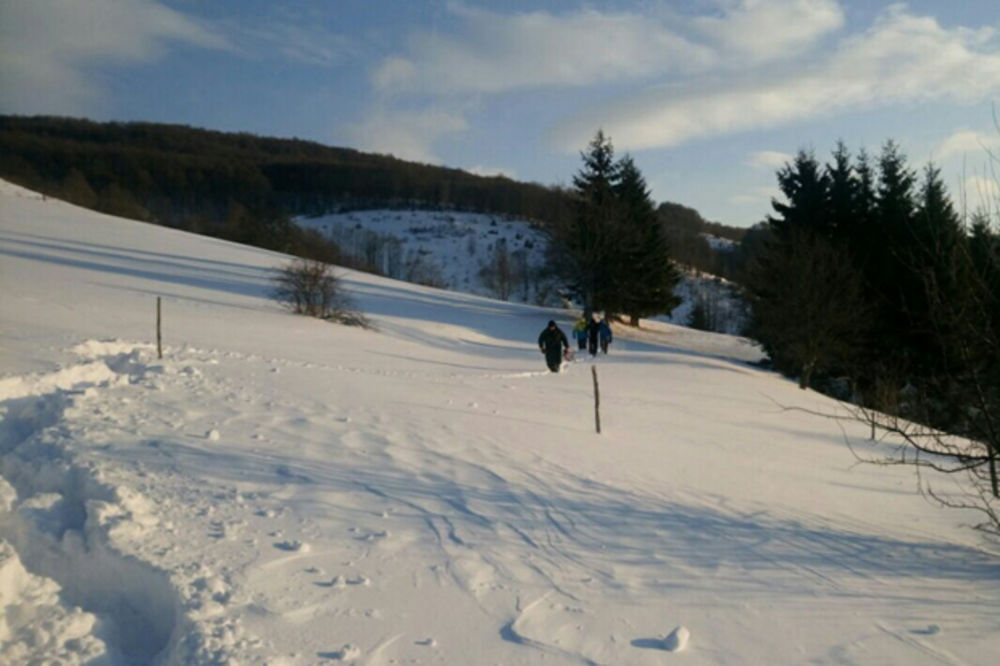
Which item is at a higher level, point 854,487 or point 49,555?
point 49,555

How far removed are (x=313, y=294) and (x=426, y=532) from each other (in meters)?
19.4

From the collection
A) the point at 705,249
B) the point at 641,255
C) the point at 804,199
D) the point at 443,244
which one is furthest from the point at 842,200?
the point at 705,249

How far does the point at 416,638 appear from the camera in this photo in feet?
13.3

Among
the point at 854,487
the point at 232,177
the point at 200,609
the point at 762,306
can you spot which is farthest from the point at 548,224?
the point at 232,177

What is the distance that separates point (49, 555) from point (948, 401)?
7365 mm

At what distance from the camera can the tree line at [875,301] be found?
5.66 metres

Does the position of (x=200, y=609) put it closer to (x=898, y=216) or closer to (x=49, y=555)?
(x=49, y=555)

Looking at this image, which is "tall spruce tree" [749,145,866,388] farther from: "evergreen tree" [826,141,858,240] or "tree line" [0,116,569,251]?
"tree line" [0,116,569,251]

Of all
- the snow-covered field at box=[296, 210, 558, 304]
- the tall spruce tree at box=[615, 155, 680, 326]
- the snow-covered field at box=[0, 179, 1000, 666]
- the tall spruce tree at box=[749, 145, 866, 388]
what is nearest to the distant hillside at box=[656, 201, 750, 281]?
the snow-covered field at box=[296, 210, 558, 304]

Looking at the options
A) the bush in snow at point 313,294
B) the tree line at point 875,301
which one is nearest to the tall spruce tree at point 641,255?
the tree line at point 875,301

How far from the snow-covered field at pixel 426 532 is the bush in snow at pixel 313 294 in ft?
36.0

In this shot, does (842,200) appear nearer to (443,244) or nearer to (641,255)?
(641,255)

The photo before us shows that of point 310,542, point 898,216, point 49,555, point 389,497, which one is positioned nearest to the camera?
point 49,555

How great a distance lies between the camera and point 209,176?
302ft
